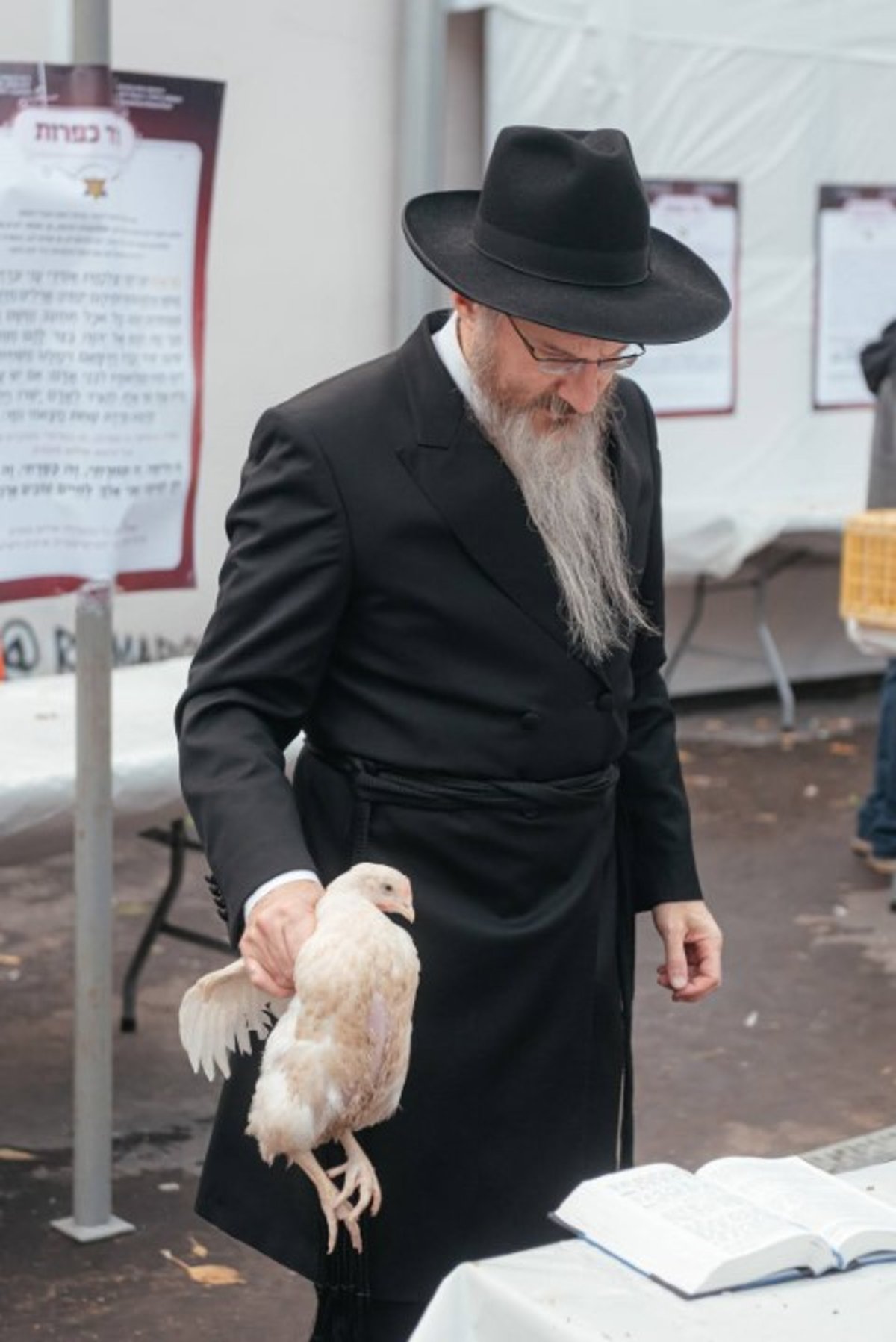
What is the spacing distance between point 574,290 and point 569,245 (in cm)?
8

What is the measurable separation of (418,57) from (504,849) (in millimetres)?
6515

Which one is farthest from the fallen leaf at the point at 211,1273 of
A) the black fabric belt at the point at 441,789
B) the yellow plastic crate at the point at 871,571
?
the yellow plastic crate at the point at 871,571

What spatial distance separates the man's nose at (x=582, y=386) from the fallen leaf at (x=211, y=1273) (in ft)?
7.84

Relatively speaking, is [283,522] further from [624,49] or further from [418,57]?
[624,49]

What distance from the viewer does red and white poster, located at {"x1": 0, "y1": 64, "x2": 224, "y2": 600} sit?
172 inches

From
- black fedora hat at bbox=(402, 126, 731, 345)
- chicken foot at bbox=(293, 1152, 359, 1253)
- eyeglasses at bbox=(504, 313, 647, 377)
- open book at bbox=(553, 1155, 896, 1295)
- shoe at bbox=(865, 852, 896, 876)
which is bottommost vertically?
shoe at bbox=(865, 852, 896, 876)

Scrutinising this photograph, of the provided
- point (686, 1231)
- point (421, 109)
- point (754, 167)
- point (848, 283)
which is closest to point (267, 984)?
point (686, 1231)

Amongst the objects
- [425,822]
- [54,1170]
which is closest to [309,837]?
[425,822]

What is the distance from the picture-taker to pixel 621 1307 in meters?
2.25

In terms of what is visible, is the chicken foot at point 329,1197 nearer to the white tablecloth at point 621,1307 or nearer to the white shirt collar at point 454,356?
the white tablecloth at point 621,1307

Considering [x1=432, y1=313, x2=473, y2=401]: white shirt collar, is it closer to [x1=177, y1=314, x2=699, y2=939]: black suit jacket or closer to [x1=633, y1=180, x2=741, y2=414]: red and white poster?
[x1=177, y1=314, x2=699, y2=939]: black suit jacket

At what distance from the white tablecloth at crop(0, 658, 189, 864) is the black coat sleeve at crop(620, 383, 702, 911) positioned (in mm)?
1713

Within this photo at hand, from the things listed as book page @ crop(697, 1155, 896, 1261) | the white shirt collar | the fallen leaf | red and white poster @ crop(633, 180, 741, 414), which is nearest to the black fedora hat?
the white shirt collar

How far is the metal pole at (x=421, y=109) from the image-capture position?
8.95 m
